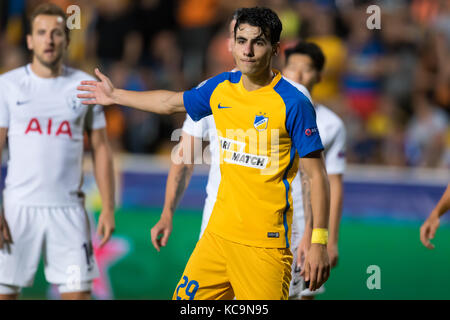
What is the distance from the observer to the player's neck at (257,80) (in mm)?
4629

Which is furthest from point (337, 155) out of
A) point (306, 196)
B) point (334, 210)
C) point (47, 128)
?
point (47, 128)

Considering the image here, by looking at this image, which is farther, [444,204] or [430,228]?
[430,228]

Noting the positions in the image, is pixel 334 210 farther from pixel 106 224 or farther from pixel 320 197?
pixel 106 224

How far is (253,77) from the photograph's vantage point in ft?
15.2

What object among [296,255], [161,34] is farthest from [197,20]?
[296,255]

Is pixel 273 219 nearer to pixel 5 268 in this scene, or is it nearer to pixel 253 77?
pixel 253 77

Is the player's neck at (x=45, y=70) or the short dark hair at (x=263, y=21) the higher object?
the short dark hair at (x=263, y=21)

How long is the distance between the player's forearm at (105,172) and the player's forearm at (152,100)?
125 cm

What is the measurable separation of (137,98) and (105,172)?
1382 mm

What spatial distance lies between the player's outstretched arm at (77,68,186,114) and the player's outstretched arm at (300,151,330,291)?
0.90m

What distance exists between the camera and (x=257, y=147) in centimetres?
461

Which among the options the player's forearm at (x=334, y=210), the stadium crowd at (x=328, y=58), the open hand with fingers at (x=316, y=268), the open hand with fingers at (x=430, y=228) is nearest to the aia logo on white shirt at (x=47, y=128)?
the player's forearm at (x=334, y=210)

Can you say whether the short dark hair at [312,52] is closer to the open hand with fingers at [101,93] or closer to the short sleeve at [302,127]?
the short sleeve at [302,127]

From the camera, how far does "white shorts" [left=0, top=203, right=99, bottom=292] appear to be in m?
5.71
